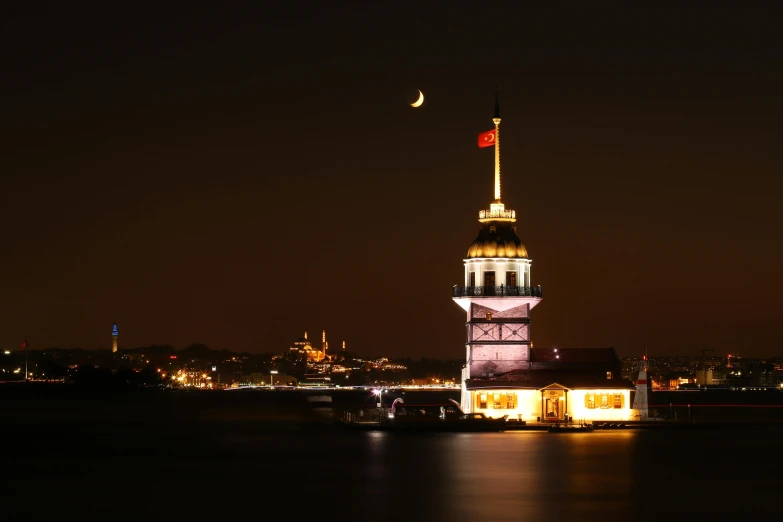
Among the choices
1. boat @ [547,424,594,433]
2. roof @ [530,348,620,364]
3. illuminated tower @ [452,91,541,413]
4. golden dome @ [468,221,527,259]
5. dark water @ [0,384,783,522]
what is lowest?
dark water @ [0,384,783,522]

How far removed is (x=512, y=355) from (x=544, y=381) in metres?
3.34

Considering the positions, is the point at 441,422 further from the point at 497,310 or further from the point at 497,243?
the point at 497,243

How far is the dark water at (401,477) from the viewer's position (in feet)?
160

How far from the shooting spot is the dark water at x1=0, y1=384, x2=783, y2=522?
48.9 m

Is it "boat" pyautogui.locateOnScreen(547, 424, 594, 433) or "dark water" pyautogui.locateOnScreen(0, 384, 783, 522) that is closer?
"dark water" pyautogui.locateOnScreen(0, 384, 783, 522)

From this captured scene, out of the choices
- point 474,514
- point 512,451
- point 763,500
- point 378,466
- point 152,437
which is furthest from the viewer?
point 152,437

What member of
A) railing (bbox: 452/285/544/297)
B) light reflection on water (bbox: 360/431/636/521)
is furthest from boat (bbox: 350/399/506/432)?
railing (bbox: 452/285/544/297)

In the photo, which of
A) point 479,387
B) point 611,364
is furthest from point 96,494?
point 611,364

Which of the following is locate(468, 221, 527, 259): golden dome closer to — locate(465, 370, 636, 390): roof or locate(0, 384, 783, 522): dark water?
locate(465, 370, 636, 390): roof

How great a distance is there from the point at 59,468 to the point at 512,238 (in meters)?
36.8

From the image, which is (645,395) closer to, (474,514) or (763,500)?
(763,500)

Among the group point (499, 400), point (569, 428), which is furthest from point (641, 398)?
point (499, 400)

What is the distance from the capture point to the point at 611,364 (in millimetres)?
90188

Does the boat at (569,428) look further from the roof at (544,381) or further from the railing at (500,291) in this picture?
the railing at (500,291)
